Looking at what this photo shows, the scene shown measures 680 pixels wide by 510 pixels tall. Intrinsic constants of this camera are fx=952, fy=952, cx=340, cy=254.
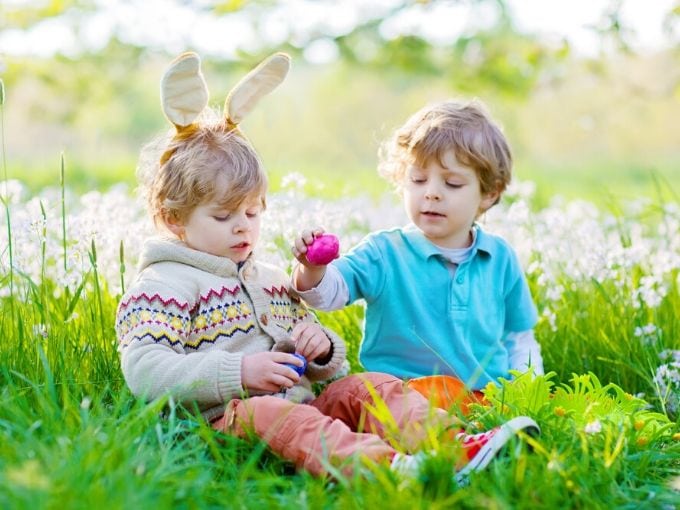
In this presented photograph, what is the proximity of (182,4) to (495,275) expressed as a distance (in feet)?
17.0

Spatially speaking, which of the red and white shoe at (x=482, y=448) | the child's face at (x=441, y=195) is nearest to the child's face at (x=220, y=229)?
the child's face at (x=441, y=195)

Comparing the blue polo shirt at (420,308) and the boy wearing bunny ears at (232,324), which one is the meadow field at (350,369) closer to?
the boy wearing bunny ears at (232,324)

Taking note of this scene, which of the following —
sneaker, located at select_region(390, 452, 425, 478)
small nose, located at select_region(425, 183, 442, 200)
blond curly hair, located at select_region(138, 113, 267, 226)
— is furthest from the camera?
small nose, located at select_region(425, 183, 442, 200)

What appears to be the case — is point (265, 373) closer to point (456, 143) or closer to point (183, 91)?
point (183, 91)

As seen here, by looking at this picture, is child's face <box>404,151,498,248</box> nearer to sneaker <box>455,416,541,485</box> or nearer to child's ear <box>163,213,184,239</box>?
child's ear <box>163,213,184,239</box>

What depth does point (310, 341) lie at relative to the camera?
3.09 meters

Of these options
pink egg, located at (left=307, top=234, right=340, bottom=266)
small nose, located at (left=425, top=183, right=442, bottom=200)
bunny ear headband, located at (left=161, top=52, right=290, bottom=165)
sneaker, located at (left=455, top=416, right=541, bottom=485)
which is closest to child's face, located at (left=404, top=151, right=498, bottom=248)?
small nose, located at (left=425, top=183, right=442, bottom=200)

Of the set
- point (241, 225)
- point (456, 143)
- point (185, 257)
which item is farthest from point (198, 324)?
point (456, 143)

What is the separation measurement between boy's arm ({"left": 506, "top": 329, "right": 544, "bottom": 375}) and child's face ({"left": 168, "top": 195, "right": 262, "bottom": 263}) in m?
1.21

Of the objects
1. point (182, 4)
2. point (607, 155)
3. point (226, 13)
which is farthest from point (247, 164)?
point (607, 155)

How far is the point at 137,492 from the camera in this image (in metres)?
2.08

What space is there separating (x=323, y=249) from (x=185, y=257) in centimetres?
43

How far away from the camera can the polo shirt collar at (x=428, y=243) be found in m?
3.44

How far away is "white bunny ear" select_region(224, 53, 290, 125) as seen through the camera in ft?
10.3
